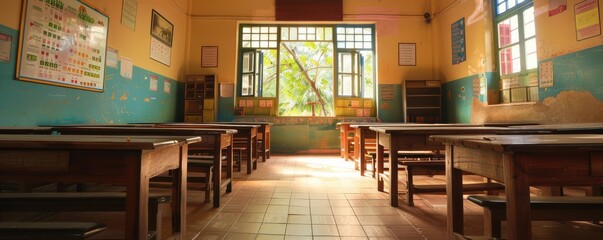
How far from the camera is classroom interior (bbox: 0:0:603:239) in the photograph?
2213 mm

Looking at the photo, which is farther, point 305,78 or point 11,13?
point 305,78

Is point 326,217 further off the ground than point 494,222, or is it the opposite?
point 494,222

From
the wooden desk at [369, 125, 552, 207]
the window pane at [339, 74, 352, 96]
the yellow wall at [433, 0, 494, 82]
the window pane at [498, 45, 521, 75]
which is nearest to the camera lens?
the wooden desk at [369, 125, 552, 207]

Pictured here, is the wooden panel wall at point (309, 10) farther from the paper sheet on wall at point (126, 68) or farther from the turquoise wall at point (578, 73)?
the turquoise wall at point (578, 73)

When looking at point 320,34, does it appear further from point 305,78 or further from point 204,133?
point 204,133

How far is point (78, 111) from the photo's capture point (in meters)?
3.49

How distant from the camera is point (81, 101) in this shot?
3539mm

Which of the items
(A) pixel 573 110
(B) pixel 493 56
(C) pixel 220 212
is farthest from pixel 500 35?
(C) pixel 220 212

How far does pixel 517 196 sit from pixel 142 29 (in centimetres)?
554

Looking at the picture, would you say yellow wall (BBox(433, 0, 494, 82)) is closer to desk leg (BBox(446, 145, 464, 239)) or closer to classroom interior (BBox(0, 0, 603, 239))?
classroom interior (BBox(0, 0, 603, 239))

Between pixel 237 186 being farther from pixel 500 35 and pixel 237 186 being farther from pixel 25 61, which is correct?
pixel 500 35

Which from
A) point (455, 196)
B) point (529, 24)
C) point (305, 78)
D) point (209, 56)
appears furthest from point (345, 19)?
point (455, 196)

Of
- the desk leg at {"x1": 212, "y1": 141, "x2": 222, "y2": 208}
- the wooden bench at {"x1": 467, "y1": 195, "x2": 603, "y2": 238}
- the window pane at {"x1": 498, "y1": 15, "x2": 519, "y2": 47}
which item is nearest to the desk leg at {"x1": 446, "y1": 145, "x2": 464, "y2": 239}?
the wooden bench at {"x1": 467, "y1": 195, "x2": 603, "y2": 238}

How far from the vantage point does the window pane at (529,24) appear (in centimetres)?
429
